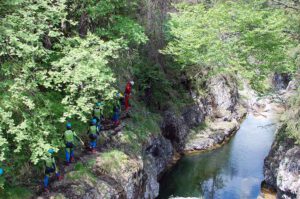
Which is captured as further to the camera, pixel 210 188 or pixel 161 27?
pixel 161 27

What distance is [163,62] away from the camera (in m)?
Result: 27.8

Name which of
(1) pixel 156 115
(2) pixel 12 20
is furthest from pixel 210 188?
(2) pixel 12 20

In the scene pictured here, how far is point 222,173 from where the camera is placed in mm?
24844

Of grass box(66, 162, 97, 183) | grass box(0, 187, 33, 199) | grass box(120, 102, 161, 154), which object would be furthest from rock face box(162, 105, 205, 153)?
grass box(0, 187, 33, 199)

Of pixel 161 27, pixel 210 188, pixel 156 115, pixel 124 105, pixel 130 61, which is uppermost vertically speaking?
pixel 161 27

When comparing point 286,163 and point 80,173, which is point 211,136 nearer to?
point 286,163

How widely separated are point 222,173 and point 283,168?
5.84 meters

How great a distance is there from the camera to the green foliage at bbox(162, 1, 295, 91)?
65.5ft

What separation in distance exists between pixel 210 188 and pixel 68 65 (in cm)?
1355

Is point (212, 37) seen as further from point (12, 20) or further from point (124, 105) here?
point (12, 20)

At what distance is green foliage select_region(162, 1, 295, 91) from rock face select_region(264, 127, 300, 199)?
3.93 metres

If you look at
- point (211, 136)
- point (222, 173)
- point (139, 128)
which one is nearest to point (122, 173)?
point (139, 128)

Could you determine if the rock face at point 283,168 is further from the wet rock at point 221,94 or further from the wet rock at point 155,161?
the wet rock at point 221,94

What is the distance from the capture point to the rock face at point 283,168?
18750 millimetres
